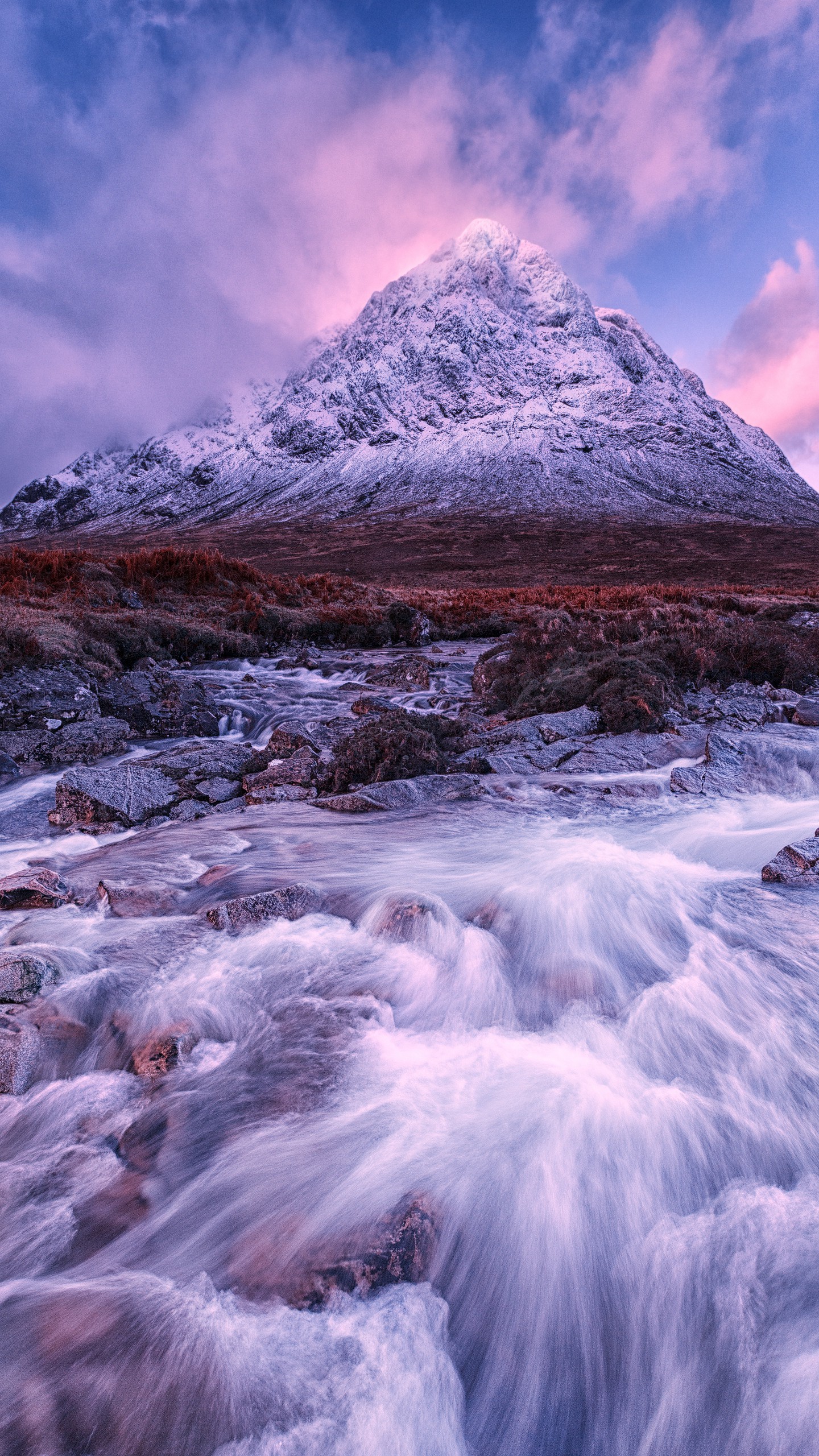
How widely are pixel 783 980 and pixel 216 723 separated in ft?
26.3

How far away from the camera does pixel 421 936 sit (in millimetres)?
4234

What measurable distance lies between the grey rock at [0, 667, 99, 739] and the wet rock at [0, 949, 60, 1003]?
5.58 m

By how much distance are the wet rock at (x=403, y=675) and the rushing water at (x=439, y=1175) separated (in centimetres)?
760

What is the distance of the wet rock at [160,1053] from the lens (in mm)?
3205

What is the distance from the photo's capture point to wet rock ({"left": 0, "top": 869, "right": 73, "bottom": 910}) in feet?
14.5

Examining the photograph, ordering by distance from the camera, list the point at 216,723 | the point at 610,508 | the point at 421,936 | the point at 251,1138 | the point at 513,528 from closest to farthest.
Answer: the point at 251,1138, the point at 421,936, the point at 216,723, the point at 513,528, the point at 610,508

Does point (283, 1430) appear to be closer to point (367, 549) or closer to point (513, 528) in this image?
point (367, 549)

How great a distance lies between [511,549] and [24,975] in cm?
5702

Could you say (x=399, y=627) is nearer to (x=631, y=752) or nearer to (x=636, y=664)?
(x=636, y=664)

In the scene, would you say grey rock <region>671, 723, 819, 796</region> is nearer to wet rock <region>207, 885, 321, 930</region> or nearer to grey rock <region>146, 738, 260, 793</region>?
wet rock <region>207, 885, 321, 930</region>

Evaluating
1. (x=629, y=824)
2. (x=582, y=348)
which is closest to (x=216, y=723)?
(x=629, y=824)

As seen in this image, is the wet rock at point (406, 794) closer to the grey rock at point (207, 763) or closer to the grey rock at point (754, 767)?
the grey rock at point (207, 763)

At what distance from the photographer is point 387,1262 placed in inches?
90.6

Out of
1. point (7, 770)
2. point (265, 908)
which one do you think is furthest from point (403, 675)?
point (265, 908)
